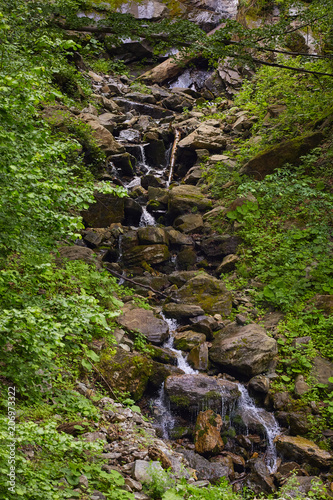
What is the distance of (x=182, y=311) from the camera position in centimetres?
866


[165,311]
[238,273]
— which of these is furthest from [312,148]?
[165,311]

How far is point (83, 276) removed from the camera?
663 centimetres

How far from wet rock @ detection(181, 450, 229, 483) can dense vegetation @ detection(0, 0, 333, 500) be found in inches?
51.6

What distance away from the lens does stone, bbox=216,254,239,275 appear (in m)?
10.3

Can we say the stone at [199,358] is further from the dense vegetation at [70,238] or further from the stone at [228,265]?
the stone at [228,265]

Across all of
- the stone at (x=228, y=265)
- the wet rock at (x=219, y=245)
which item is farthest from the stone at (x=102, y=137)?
the stone at (x=228, y=265)

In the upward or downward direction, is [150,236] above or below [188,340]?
above

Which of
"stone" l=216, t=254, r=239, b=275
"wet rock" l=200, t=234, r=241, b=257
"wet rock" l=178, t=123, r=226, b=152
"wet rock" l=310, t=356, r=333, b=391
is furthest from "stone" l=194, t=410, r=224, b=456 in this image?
"wet rock" l=178, t=123, r=226, b=152

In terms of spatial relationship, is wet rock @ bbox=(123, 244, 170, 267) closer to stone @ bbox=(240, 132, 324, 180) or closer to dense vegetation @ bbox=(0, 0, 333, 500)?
dense vegetation @ bbox=(0, 0, 333, 500)

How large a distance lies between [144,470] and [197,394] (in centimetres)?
240

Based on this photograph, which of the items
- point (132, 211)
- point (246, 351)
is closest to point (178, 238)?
point (132, 211)

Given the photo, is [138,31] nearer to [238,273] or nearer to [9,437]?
[238,273]

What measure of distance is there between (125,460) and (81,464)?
3.40ft

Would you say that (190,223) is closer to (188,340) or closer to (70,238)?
(188,340)
